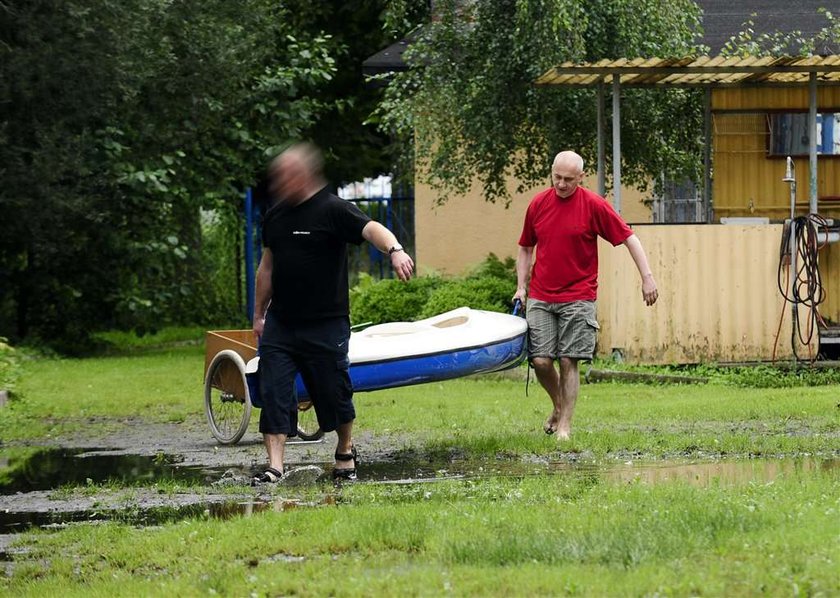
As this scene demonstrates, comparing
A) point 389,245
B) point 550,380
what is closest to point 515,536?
point 389,245

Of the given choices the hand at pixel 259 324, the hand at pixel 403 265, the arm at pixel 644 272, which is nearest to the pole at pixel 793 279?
the arm at pixel 644 272

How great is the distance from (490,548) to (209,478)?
4158mm

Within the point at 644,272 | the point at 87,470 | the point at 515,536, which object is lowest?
the point at 87,470

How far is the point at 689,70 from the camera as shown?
17.0m

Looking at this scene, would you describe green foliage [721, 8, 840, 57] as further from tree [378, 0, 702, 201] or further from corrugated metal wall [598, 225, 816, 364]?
corrugated metal wall [598, 225, 816, 364]

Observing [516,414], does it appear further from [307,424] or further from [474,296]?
[474,296]

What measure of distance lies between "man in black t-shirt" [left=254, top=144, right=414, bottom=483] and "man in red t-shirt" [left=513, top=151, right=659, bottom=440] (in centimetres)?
166

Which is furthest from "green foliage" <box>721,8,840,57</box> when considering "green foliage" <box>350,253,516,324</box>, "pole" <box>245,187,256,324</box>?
"pole" <box>245,187,256,324</box>

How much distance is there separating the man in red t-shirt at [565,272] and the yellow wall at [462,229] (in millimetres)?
15054

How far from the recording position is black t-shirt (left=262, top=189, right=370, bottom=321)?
9.71 meters

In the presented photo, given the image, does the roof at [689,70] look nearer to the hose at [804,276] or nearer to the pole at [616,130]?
the pole at [616,130]

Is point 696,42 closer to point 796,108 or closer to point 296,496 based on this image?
point 796,108

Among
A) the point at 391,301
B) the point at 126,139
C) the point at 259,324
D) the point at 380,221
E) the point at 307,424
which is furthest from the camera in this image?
the point at 380,221

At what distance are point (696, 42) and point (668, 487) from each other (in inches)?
711
